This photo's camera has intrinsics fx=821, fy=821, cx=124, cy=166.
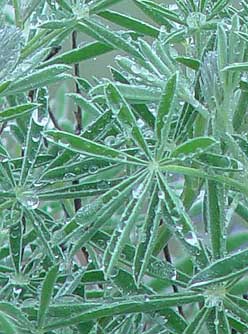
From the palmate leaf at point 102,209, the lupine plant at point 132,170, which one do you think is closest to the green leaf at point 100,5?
the lupine plant at point 132,170

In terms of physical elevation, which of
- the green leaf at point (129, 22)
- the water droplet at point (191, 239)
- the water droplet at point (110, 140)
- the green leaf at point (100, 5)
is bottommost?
the water droplet at point (191, 239)

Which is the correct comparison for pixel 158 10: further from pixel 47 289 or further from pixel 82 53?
pixel 47 289

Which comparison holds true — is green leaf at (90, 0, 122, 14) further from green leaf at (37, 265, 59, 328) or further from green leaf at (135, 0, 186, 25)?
green leaf at (37, 265, 59, 328)

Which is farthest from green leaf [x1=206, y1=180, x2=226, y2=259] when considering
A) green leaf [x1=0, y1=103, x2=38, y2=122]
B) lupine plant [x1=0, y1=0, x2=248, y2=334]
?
green leaf [x1=0, y1=103, x2=38, y2=122]

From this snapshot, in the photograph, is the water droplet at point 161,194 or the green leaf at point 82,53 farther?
the green leaf at point 82,53

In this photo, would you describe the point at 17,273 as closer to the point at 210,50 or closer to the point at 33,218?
the point at 33,218

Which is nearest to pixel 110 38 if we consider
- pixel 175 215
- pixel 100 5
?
pixel 100 5

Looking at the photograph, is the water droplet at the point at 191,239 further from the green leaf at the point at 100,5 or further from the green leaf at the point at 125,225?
the green leaf at the point at 100,5
